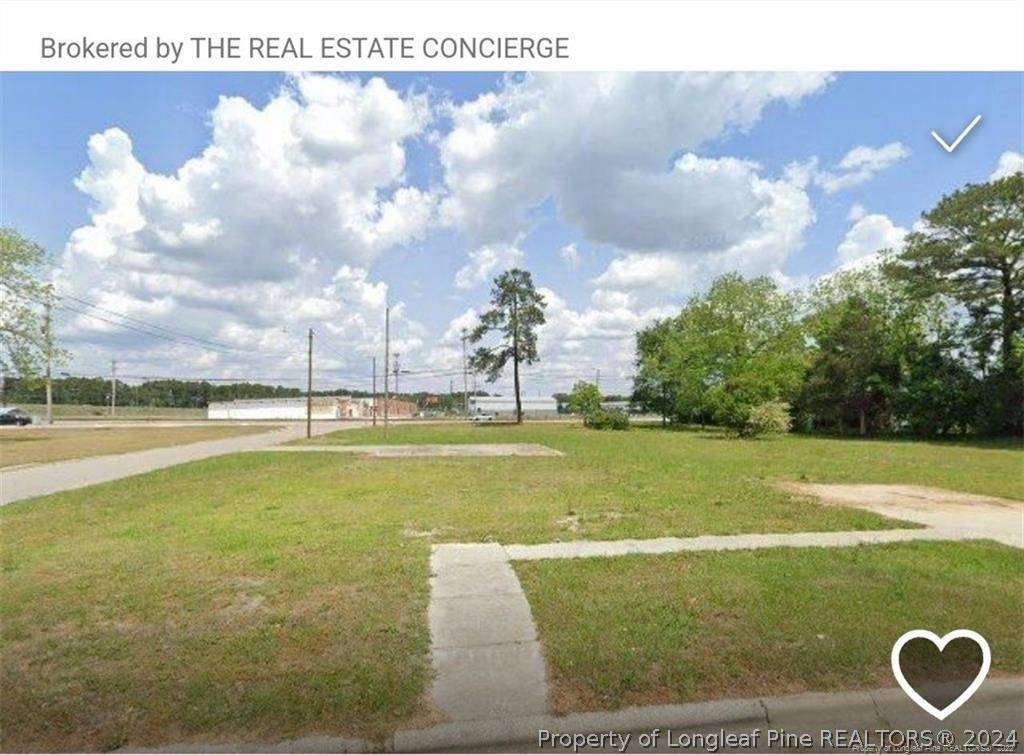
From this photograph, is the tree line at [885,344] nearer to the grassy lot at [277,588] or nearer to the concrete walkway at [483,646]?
the grassy lot at [277,588]

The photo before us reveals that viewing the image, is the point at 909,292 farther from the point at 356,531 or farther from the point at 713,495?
the point at 356,531

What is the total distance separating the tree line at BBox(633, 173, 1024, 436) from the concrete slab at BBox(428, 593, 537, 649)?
32100 millimetres

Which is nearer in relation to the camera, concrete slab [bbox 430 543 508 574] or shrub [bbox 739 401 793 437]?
concrete slab [bbox 430 543 508 574]

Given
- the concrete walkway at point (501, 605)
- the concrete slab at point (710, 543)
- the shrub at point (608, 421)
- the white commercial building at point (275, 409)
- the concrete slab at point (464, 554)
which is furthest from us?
the white commercial building at point (275, 409)

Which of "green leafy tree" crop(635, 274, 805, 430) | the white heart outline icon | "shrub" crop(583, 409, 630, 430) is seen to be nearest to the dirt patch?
the white heart outline icon

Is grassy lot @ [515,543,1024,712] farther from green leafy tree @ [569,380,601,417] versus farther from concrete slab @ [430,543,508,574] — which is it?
green leafy tree @ [569,380,601,417]

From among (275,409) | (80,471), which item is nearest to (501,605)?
(80,471)

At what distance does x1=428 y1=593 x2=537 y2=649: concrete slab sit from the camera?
176 inches

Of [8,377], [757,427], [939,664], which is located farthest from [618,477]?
[8,377]

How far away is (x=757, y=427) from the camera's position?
34.4 m

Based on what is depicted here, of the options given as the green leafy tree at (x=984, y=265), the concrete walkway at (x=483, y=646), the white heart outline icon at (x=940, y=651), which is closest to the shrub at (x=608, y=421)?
the green leafy tree at (x=984, y=265)

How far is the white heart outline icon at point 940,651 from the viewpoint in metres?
3.73

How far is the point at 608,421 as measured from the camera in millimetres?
47406

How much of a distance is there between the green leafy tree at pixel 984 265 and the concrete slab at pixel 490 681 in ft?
116
